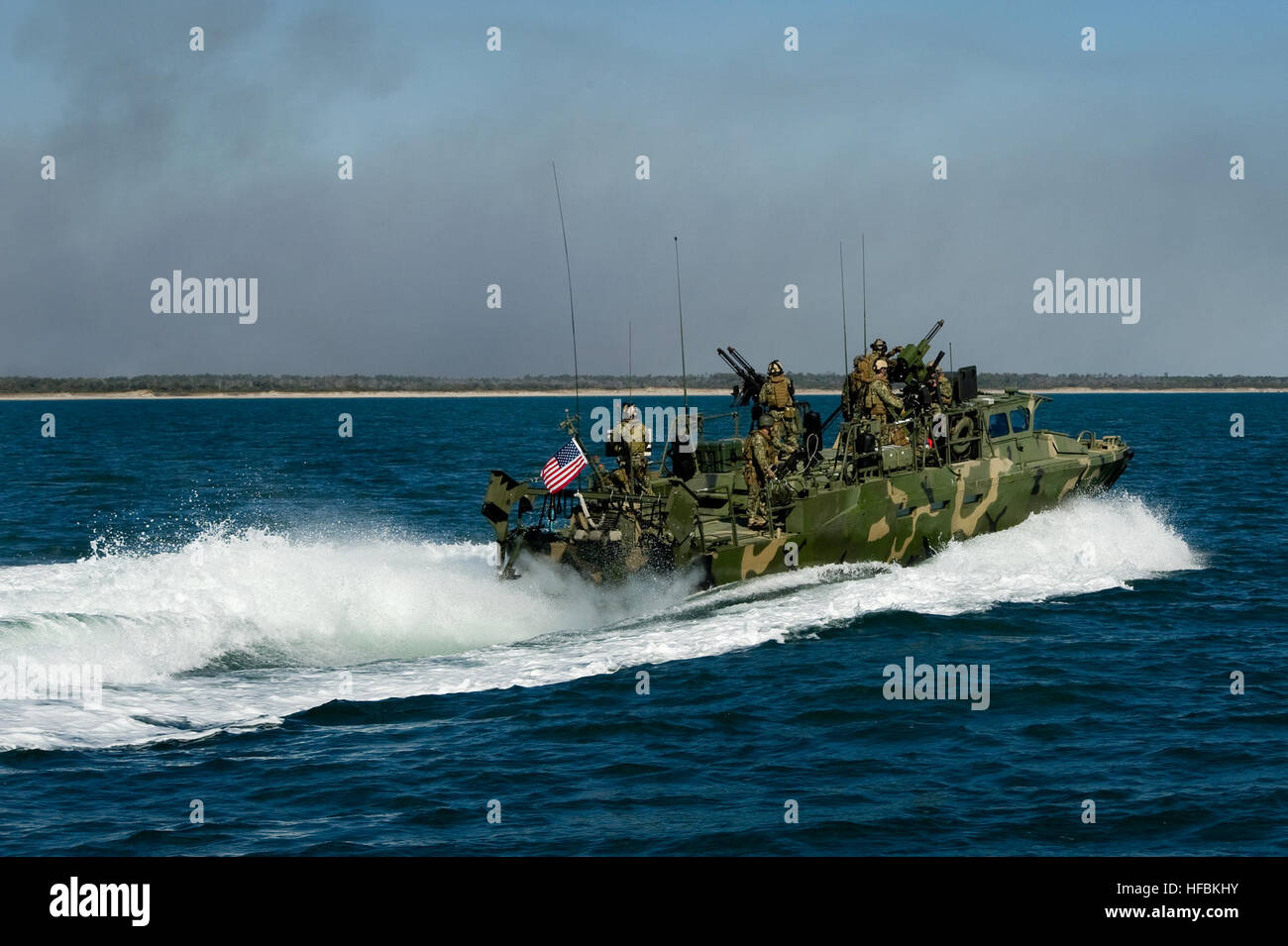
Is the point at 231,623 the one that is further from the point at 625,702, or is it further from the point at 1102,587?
the point at 1102,587

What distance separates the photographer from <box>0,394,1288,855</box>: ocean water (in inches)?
422

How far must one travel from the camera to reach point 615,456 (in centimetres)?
1995

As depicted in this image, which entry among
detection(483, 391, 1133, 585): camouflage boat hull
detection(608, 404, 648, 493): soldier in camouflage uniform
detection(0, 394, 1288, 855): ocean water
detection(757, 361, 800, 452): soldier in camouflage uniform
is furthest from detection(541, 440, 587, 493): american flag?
detection(757, 361, 800, 452): soldier in camouflage uniform

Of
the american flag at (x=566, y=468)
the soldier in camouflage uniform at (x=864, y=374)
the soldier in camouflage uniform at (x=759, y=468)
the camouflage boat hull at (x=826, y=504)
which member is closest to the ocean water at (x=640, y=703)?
the camouflage boat hull at (x=826, y=504)

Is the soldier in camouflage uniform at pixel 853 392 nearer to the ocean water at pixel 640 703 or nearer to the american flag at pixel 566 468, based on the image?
the ocean water at pixel 640 703

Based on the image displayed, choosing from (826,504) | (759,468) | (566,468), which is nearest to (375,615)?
(566,468)

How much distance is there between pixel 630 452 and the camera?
19969 mm

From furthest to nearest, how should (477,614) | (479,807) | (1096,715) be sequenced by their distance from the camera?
1. (477,614)
2. (1096,715)
3. (479,807)

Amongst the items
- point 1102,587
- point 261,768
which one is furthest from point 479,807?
point 1102,587

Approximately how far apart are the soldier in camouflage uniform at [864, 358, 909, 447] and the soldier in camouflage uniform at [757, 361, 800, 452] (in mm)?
1208

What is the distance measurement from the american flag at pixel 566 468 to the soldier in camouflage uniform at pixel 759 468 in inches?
103

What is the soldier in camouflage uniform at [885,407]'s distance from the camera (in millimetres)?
21594

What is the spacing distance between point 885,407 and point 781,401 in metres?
1.69
